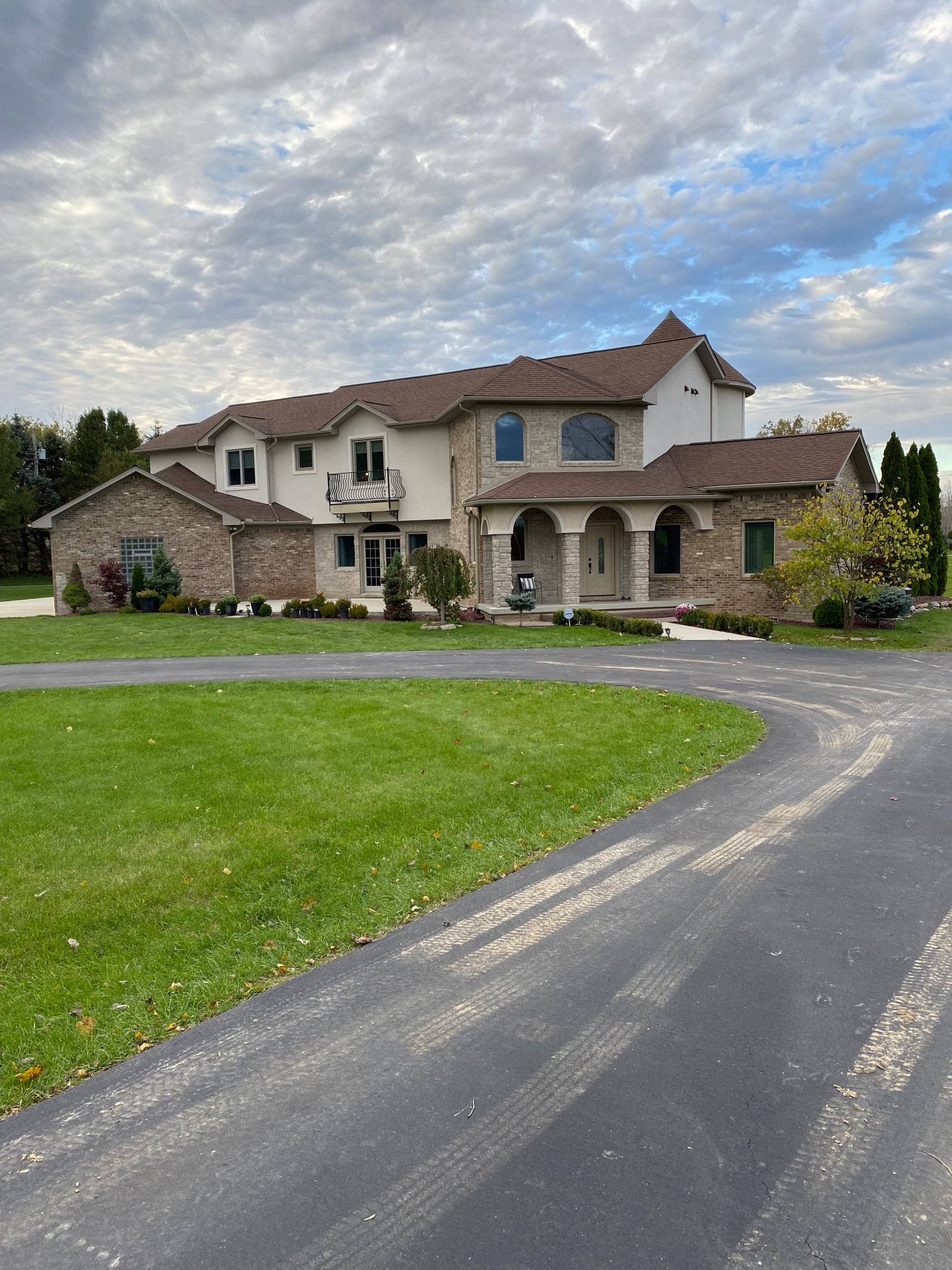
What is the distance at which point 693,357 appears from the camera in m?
28.9

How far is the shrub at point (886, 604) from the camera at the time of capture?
72.7 ft

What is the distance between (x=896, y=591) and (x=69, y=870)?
21.8 meters

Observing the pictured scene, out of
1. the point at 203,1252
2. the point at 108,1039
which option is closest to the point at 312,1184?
the point at 203,1252

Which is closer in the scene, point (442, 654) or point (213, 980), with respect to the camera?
point (213, 980)

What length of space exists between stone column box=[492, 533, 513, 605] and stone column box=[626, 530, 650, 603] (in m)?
4.04

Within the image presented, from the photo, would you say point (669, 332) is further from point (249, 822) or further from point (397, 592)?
point (249, 822)

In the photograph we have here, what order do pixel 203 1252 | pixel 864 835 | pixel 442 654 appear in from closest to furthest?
pixel 203 1252 → pixel 864 835 → pixel 442 654

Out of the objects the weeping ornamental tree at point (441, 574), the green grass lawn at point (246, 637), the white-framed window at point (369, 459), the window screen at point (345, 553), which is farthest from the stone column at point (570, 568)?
the window screen at point (345, 553)

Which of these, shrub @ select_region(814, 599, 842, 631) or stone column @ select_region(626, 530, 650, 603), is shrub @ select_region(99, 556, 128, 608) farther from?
shrub @ select_region(814, 599, 842, 631)

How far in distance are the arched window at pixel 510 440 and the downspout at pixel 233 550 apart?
36.0 feet

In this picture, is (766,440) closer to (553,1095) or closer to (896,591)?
(896,591)

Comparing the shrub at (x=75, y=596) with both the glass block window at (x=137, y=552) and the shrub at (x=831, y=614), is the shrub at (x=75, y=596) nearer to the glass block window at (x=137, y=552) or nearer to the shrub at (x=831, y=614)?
the glass block window at (x=137, y=552)

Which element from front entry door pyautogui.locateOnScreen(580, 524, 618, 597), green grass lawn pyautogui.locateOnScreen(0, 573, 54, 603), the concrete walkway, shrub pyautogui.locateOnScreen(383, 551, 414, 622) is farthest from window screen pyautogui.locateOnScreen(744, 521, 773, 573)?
green grass lawn pyautogui.locateOnScreen(0, 573, 54, 603)

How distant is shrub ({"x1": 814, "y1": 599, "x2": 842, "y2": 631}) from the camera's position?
74.9 feet
